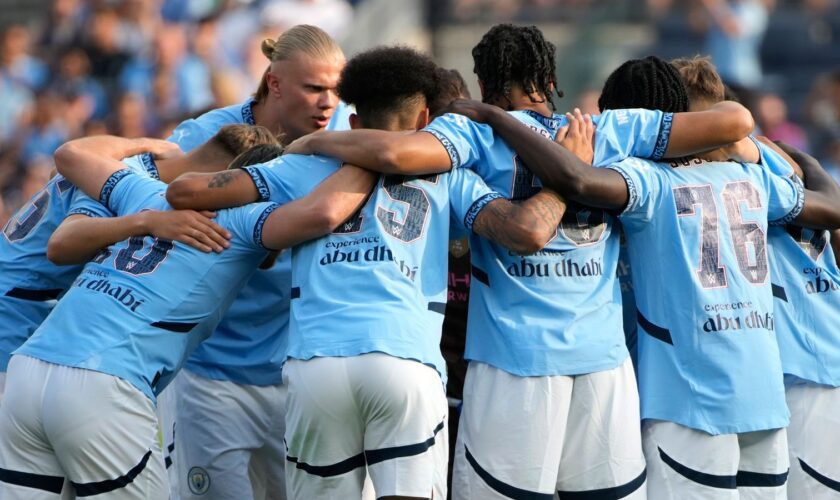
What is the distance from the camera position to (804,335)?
599 centimetres

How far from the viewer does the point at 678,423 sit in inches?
214

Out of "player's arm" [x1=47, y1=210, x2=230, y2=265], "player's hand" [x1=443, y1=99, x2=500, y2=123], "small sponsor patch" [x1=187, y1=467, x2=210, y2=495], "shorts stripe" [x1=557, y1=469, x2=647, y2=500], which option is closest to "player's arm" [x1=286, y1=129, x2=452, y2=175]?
"player's hand" [x1=443, y1=99, x2=500, y2=123]

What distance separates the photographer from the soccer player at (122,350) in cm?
524

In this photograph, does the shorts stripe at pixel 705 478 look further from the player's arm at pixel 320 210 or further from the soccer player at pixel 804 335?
the player's arm at pixel 320 210

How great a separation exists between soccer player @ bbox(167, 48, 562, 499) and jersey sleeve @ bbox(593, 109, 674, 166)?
17.7 inches

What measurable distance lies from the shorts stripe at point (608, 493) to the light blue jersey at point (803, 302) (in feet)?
3.74

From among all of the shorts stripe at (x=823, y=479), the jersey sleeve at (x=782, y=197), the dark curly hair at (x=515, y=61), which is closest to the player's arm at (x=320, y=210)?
the dark curly hair at (x=515, y=61)

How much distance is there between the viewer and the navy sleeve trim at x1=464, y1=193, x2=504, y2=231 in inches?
210

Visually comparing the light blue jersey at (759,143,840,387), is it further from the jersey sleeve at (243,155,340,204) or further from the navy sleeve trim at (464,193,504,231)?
the jersey sleeve at (243,155,340,204)

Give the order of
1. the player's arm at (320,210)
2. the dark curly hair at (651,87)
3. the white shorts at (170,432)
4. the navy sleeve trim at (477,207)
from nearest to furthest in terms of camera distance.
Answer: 1. the player's arm at (320,210)
2. the navy sleeve trim at (477,207)
3. the dark curly hair at (651,87)
4. the white shorts at (170,432)

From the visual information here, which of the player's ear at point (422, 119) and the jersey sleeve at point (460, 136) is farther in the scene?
the player's ear at point (422, 119)

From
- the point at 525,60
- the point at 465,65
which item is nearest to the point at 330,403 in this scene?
the point at 525,60

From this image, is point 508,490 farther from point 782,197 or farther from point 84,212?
point 84,212

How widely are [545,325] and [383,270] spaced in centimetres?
75
